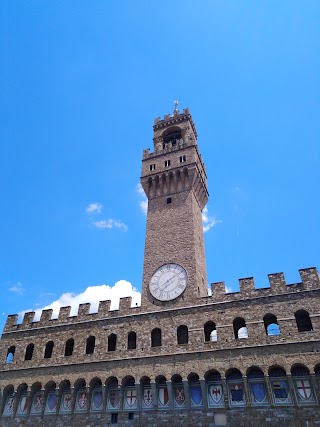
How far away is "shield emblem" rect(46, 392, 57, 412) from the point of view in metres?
24.6

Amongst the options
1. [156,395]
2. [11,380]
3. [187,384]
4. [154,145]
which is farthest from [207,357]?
[154,145]

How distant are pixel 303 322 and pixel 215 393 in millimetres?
6845

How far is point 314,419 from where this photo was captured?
60.5ft

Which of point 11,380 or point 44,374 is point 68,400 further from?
point 11,380

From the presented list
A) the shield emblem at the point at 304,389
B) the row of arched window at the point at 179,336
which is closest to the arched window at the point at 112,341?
the row of arched window at the point at 179,336

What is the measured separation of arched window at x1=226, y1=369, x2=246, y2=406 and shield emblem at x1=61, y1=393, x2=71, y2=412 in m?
11.0

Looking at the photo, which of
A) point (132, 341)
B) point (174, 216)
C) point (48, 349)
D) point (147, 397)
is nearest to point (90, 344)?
point (132, 341)

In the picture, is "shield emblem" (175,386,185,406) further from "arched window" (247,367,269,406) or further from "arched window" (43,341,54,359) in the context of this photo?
"arched window" (43,341,54,359)

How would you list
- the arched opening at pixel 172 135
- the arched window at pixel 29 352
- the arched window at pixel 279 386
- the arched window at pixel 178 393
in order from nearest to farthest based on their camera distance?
the arched window at pixel 279 386
the arched window at pixel 178 393
the arched window at pixel 29 352
the arched opening at pixel 172 135

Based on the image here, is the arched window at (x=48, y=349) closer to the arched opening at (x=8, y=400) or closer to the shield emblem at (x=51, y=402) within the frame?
the shield emblem at (x=51, y=402)

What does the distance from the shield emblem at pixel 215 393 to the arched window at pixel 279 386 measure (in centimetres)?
296

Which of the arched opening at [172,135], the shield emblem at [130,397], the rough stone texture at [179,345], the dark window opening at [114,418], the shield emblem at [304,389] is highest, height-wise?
the arched opening at [172,135]

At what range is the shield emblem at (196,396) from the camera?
2120 cm

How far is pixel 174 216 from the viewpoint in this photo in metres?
29.7
